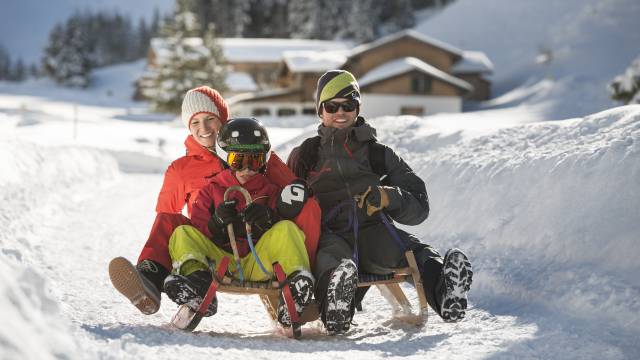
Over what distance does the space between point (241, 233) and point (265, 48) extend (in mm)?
59041

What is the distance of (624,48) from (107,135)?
145 feet

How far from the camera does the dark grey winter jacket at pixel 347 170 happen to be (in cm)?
493

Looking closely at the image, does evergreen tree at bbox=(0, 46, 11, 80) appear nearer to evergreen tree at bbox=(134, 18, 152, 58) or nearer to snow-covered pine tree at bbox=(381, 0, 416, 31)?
evergreen tree at bbox=(134, 18, 152, 58)

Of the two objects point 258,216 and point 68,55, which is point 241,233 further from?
point 68,55

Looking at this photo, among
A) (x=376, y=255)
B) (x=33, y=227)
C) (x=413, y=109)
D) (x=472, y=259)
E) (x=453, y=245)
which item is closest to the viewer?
(x=376, y=255)

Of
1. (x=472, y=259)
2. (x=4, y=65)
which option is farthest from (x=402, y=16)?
(x=472, y=259)

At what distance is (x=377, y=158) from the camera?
500 cm

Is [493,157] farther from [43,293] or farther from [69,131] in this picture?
[69,131]

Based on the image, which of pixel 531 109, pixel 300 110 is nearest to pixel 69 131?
pixel 300 110

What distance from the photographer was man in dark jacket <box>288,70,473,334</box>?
418cm

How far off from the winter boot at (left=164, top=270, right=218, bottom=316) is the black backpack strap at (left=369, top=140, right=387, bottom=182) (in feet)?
5.32

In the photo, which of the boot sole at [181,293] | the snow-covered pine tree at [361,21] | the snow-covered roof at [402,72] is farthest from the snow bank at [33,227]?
the snow-covered pine tree at [361,21]

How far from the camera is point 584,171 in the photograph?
5.91 meters

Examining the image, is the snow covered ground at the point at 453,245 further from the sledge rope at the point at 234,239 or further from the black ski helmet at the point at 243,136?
the black ski helmet at the point at 243,136
